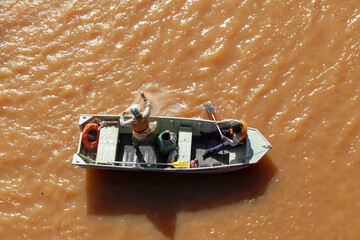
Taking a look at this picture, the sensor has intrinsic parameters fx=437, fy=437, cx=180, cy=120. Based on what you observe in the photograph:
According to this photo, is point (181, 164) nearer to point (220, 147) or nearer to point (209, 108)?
point (220, 147)

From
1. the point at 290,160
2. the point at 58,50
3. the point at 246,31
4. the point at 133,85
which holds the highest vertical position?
the point at 246,31

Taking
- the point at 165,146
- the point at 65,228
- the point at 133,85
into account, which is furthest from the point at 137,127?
the point at 65,228

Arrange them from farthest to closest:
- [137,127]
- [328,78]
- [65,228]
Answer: [328,78] < [65,228] < [137,127]

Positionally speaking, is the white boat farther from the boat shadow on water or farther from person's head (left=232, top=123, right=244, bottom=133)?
person's head (left=232, top=123, right=244, bottom=133)

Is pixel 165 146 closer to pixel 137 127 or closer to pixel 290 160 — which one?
pixel 137 127

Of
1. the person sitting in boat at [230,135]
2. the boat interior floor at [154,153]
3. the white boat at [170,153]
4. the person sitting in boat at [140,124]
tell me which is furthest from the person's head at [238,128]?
the person sitting in boat at [140,124]

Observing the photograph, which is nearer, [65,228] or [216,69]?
[65,228]

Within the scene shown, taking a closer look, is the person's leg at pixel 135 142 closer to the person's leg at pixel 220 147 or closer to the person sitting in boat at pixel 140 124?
the person sitting in boat at pixel 140 124
